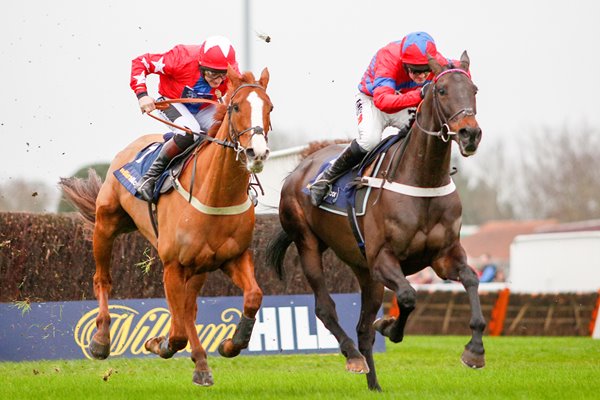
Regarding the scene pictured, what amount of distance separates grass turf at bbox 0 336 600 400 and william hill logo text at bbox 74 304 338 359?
22 centimetres

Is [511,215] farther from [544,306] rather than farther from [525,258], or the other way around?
[544,306]

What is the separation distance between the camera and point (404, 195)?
8094 millimetres

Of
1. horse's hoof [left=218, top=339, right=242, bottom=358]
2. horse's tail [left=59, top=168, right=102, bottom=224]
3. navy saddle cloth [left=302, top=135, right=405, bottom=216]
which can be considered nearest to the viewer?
horse's hoof [left=218, top=339, right=242, bottom=358]

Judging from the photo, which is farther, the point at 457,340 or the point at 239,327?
the point at 457,340

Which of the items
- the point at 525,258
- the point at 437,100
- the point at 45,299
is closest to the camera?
the point at 437,100

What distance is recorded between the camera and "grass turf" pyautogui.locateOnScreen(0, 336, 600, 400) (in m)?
8.20

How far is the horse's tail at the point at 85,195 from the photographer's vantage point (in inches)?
405

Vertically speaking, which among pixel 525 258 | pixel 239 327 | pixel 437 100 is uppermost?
pixel 437 100

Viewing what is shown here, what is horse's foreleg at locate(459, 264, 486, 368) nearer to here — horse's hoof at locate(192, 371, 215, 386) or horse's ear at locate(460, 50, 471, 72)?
horse's ear at locate(460, 50, 471, 72)

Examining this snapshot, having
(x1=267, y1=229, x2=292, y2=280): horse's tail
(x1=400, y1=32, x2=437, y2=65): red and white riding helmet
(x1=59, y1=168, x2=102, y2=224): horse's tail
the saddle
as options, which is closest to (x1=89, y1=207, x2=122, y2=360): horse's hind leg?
the saddle

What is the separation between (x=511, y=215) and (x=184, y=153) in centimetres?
6806

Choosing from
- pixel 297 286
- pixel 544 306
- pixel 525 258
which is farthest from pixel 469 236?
pixel 297 286

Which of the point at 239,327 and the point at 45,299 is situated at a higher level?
the point at 239,327

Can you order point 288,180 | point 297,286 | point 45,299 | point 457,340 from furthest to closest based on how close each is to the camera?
point 457,340 → point 297,286 → point 45,299 → point 288,180
